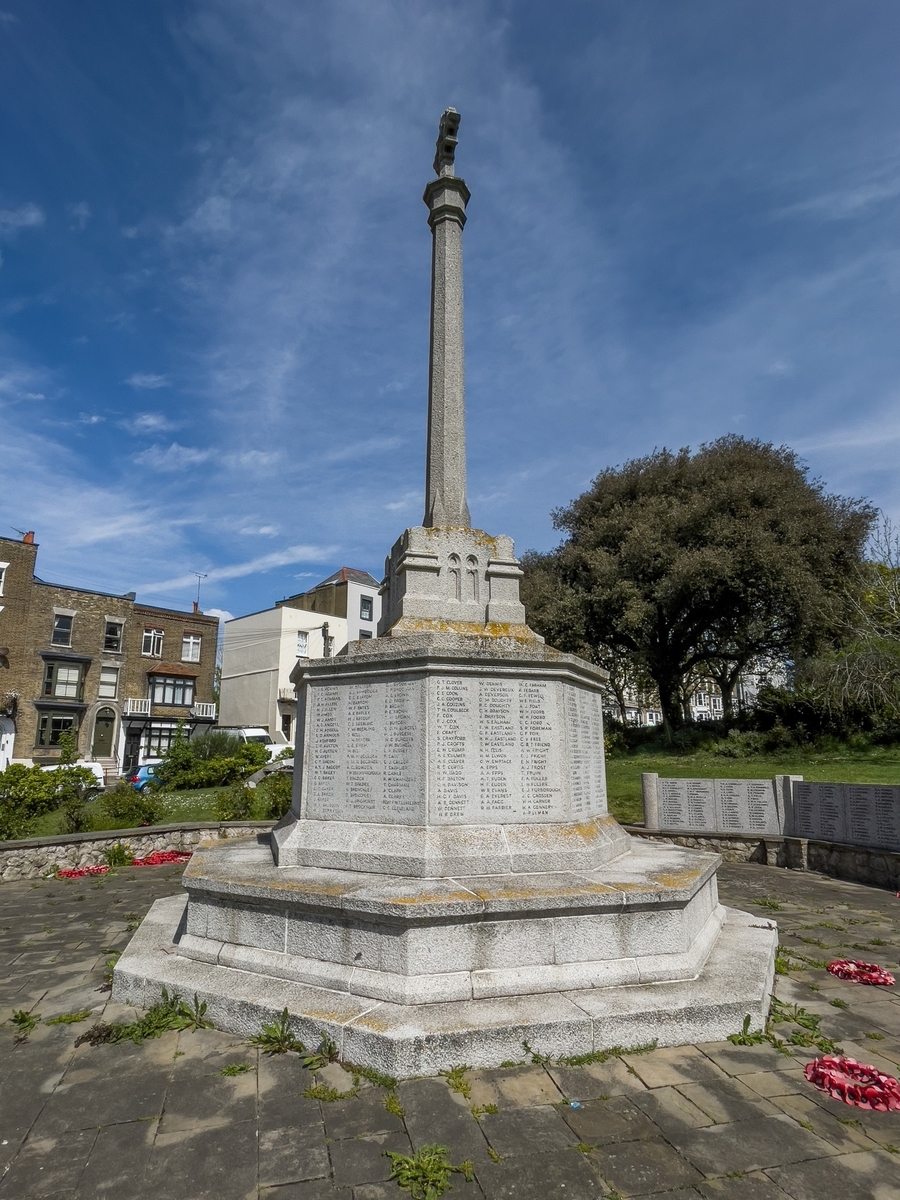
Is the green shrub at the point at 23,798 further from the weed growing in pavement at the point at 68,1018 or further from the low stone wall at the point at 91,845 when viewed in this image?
the weed growing in pavement at the point at 68,1018

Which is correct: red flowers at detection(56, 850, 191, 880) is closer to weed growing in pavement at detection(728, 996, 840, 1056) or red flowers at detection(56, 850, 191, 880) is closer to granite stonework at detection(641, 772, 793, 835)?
granite stonework at detection(641, 772, 793, 835)

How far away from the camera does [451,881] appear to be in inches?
201

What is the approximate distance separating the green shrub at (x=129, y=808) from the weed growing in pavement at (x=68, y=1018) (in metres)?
9.04

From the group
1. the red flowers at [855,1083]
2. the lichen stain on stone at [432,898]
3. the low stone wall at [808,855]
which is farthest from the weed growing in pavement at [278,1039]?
the low stone wall at [808,855]

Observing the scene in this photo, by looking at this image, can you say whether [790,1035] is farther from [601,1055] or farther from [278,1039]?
[278,1039]

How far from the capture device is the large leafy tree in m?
23.1

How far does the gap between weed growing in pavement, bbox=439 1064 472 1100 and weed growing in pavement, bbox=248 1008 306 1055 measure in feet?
3.23

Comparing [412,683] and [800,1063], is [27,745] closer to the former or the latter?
[412,683]

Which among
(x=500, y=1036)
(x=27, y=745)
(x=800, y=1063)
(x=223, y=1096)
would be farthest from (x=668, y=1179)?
(x=27, y=745)

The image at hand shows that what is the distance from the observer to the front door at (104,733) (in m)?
34.6

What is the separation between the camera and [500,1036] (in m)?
3.97

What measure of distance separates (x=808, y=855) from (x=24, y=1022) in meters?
12.2

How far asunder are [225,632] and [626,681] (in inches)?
1104

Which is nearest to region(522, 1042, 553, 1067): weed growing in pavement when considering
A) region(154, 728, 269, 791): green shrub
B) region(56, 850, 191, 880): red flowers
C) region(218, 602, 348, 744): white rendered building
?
region(56, 850, 191, 880): red flowers
